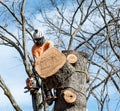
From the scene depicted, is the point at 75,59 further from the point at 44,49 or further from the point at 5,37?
the point at 5,37

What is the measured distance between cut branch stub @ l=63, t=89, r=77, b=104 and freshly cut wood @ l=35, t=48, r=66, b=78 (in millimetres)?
244

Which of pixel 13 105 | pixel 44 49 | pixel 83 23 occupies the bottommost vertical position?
pixel 13 105

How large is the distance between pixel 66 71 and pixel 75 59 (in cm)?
23

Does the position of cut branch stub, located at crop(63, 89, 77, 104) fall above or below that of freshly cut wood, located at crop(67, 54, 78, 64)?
below

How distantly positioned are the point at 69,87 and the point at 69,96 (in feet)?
0.35

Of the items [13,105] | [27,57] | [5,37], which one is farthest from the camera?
[5,37]

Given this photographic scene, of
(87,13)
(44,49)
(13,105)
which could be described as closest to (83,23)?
(87,13)

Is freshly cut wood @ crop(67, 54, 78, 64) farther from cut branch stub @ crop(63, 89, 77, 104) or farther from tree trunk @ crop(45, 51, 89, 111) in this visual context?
cut branch stub @ crop(63, 89, 77, 104)

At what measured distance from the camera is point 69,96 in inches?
157

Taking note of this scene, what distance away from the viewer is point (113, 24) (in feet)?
25.9

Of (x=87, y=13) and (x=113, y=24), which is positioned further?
(x=87, y=13)

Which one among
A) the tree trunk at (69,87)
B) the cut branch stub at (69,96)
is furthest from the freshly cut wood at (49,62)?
the cut branch stub at (69,96)

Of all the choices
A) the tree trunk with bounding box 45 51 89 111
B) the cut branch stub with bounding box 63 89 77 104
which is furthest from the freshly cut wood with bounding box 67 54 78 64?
the cut branch stub with bounding box 63 89 77 104

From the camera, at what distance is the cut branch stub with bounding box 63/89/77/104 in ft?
13.0
